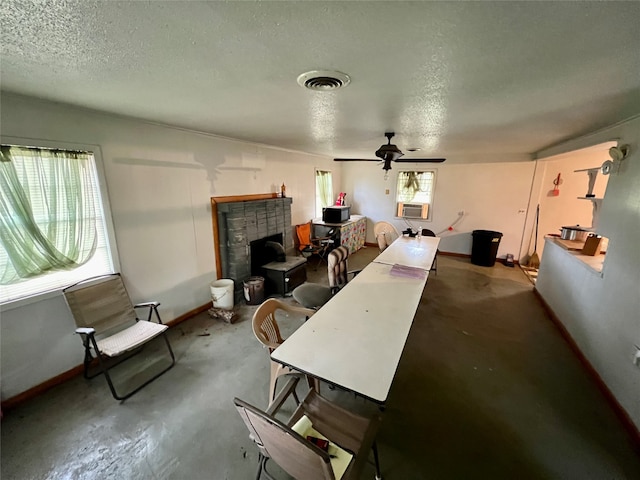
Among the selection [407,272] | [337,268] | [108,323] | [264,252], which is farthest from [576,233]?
[108,323]

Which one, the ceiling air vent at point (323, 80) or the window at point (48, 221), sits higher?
the ceiling air vent at point (323, 80)

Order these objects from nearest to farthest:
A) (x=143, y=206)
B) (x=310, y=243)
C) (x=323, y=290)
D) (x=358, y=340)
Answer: (x=358, y=340) < (x=143, y=206) < (x=323, y=290) < (x=310, y=243)

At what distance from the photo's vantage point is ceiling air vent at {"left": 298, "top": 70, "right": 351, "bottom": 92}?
54.1 inches

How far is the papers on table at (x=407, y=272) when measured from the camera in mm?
2713

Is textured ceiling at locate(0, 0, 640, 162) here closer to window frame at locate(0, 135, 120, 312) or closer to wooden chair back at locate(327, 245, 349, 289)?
window frame at locate(0, 135, 120, 312)

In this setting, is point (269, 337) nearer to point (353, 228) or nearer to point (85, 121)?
point (85, 121)

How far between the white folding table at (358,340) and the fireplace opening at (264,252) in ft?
6.68

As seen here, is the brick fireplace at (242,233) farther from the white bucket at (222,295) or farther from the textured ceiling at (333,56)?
the textured ceiling at (333,56)

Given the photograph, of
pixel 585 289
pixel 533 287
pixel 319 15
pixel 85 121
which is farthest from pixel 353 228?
pixel 319 15

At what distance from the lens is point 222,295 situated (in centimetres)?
337

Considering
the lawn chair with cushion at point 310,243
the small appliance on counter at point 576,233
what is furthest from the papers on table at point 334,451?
the small appliance on counter at point 576,233

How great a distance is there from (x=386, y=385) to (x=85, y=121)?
3.11 metres

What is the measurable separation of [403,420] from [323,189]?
5.12m

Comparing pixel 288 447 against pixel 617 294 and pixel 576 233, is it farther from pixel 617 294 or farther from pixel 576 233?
pixel 576 233
